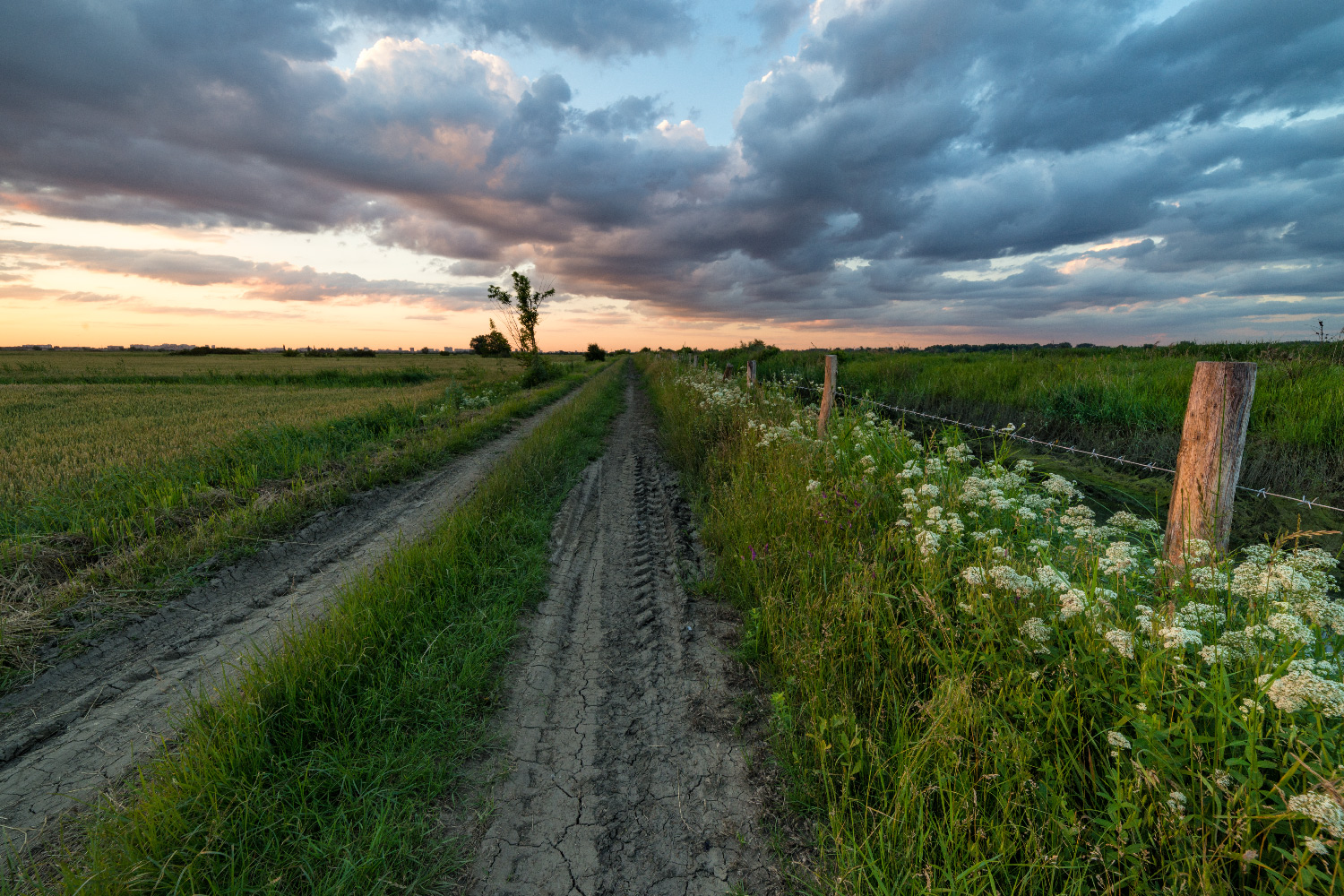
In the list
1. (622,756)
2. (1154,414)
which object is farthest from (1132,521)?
(1154,414)

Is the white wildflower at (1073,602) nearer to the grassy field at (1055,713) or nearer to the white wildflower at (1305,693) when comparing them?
the grassy field at (1055,713)

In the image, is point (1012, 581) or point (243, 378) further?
point (243, 378)

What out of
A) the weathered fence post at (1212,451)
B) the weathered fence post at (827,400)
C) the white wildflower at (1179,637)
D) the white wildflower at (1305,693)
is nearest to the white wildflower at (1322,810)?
the white wildflower at (1305,693)

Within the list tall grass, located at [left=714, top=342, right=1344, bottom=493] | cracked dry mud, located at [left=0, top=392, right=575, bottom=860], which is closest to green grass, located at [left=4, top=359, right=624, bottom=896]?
cracked dry mud, located at [left=0, top=392, right=575, bottom=860]

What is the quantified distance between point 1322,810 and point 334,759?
3661 millimetres

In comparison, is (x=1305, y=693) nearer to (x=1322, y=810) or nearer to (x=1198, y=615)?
(x=1322, y=810)

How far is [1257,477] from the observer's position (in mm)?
4688

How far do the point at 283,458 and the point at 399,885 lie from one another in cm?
790

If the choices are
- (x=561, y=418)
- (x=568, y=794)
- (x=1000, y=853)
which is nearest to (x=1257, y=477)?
(x=1000, y=853)

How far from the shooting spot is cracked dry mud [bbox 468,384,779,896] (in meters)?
2.17

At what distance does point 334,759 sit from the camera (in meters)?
2.47

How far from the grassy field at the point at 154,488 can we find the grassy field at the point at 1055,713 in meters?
5.32

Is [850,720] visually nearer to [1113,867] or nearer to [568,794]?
[1113,867]

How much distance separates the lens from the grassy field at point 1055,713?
63.6 inches
